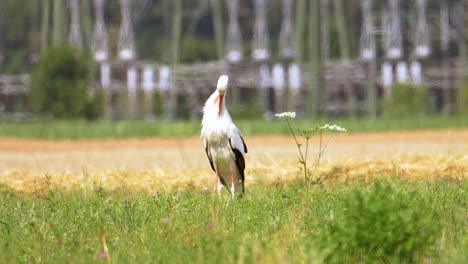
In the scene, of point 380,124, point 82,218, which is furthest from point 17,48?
point 82,218

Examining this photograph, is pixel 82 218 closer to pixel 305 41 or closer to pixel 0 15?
pixel 305 41

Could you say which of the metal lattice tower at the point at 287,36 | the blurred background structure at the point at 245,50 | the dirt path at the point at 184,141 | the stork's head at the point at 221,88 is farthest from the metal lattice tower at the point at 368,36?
the stork's head at the point at 221,88

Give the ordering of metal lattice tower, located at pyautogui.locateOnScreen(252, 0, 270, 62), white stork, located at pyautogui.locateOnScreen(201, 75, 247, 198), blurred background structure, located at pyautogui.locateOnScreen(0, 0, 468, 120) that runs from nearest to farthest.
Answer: white stork, located at pyautogui.locateOnScreen(201, 75, 247, 198), blurred background structure, located at pyautogui.locateOnScreen(0, 0, 468, 120), metal lattice tower, located at pyautogui.locateOnScreen(252, 0, 270, 62)

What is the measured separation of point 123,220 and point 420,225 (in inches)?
88.9

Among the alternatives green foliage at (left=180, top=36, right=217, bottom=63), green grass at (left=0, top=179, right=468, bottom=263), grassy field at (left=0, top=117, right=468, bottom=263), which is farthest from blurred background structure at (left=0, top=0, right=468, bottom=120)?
green grass at (left=0, top=179, right=468, bottom=263)

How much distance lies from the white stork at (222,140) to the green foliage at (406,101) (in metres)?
36.5

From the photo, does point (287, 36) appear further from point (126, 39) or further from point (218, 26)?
point (126, 39)

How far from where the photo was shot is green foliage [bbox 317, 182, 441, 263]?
6.11 m

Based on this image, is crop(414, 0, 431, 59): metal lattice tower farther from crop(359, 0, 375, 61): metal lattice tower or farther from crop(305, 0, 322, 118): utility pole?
crop(305, 0, 322, 118): utility pole

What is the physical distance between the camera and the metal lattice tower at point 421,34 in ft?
Answer: 186

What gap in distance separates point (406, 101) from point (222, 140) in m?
38.8

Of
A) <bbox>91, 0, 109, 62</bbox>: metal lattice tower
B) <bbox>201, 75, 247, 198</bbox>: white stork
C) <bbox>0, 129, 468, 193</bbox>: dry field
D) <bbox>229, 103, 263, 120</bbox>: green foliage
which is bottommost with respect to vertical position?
<bbox>229, 103, 263, 120</bbox>: green foliage

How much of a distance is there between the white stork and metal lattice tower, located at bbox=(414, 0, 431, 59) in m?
47.6

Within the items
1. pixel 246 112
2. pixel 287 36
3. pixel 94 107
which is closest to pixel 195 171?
pixel 94 107
